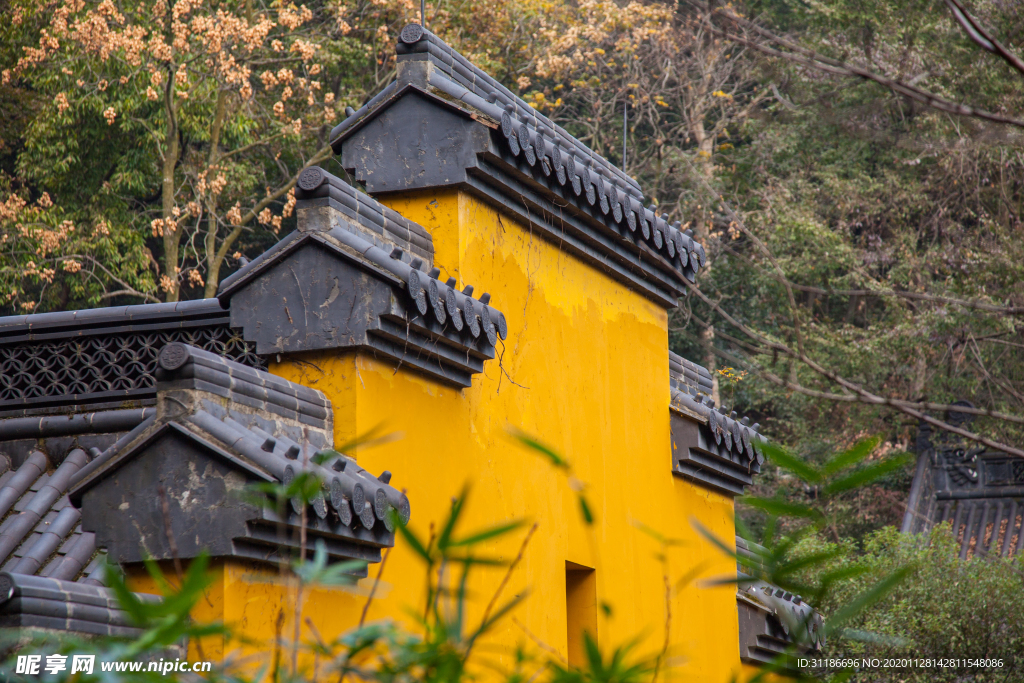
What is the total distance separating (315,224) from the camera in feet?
14.8

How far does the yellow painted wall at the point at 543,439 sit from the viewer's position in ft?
14.7

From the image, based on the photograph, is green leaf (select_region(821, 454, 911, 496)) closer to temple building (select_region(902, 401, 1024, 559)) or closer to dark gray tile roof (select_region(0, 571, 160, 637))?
dark gray tile roof (select_region(0, 571, 160, 637))

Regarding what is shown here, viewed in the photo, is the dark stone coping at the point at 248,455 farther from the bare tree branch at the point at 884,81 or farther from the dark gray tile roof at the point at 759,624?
the dark gray tile roof at the point at 759,624

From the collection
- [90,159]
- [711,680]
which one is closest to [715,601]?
[711,680]

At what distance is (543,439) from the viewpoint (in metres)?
5.59

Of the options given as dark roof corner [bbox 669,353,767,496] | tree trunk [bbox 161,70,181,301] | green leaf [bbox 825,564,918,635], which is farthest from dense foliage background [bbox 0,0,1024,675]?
green leaf [bbox 825,564,918,635]

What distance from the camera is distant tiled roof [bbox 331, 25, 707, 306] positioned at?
17.0 ft

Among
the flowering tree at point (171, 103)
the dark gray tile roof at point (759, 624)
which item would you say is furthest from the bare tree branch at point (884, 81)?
the flowering tree at point (171, 103)

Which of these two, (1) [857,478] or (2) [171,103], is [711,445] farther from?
(2) [171,103]

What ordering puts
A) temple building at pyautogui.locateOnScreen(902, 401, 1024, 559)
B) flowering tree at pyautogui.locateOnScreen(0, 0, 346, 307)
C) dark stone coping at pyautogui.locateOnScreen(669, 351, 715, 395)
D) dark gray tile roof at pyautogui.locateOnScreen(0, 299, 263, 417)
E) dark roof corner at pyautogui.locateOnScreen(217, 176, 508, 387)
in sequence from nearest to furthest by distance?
dark roof corner at pyautogui.locateOnScreen(217, 176, 508, 387) → dark gray tile roof at pyautogui.locateOnScreen(0, 299, 263, 417) → dark stone coping at pyautogui.locateOnScreen(669, 351, 715, 395) → temple building at pyautogui.locateOnScreen(902, 401, 1024, 559) → flowering tree at pyautogui.locateOnScreen(0, 0, 346, 307)

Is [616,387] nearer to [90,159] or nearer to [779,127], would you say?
[90,159]

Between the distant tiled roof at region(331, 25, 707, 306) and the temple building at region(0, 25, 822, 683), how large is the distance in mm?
15

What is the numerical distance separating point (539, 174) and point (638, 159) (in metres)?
15.3

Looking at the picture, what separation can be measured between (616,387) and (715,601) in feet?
5.84
